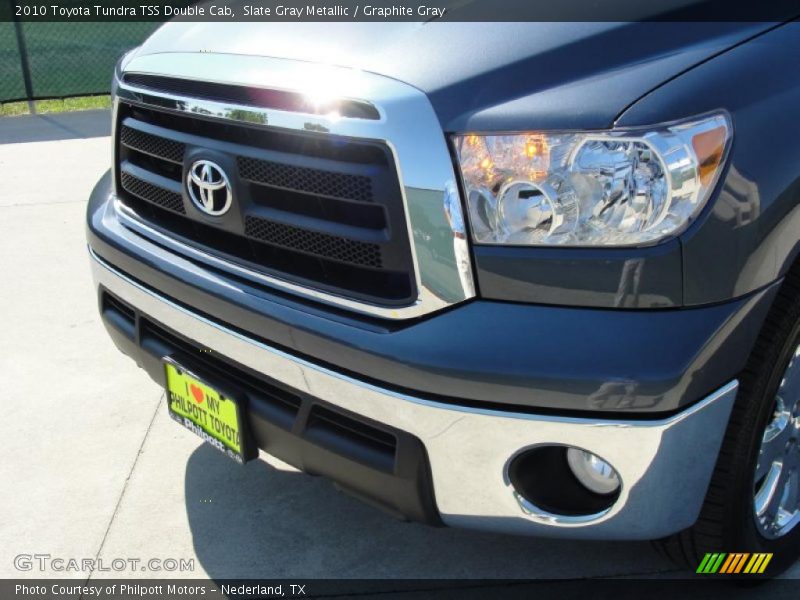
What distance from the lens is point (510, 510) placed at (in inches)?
76.6

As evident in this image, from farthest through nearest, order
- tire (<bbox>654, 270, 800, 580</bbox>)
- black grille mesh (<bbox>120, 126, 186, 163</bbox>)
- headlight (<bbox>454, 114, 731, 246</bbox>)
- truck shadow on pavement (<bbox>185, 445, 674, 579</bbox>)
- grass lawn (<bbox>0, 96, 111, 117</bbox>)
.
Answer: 1. grass lawn (<bbox>0, 96, 111, 117</bbox>)
2. truck shadow on pavement (<bbox>185, 445, 674, 579</bbox>)
3. black grille mesh (<bbox>120, 126, 186, 163</bbox>)
4. tire (<bbox>654, 270, 800, 580</bbox>)
5. headlight (<bbox>454, 114, 731, 246</bbox>)

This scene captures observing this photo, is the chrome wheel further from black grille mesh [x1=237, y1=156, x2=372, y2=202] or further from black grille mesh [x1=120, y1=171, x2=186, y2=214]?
black grille mesh [x1=120, y1=171, x2=186, y2=214]

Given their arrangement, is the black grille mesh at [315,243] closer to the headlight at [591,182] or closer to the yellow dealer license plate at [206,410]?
the headlight at [591,182]

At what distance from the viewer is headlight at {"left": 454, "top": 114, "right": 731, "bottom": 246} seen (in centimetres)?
175

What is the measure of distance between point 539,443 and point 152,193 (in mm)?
1376

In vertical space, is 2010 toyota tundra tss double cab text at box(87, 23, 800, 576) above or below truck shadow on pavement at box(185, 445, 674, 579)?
above

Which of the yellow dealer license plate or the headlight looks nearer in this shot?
the headlight

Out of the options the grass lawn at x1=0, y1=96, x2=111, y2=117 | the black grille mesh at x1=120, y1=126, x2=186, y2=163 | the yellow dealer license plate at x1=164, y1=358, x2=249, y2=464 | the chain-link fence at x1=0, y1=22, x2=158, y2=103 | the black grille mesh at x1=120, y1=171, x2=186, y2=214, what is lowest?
the grass lawn at x1=0, y1=96, x2=111, y2=117

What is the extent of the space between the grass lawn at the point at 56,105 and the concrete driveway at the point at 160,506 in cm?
631

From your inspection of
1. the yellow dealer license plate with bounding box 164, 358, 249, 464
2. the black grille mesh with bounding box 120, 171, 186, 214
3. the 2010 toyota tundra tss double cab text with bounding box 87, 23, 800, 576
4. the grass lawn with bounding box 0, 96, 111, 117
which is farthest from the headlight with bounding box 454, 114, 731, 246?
the grass lawn with bounding box 0, 96, 111, 117

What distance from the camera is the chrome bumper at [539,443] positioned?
179 centimetres

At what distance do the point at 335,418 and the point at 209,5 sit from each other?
4.84 ft

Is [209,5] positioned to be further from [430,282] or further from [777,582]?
[777,582]

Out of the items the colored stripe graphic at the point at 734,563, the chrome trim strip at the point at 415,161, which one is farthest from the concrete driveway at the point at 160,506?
the chrome trim strip at the point at 415,161
